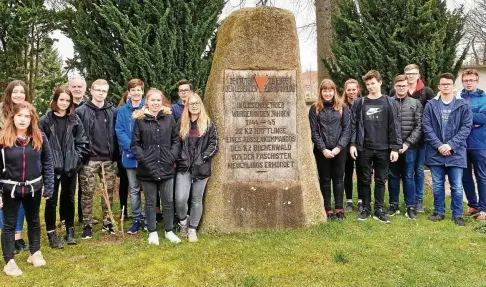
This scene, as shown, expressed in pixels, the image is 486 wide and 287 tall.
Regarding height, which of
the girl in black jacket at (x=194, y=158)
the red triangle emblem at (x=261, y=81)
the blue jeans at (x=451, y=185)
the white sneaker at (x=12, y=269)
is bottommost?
the white sneaker at (x=12, y=269)

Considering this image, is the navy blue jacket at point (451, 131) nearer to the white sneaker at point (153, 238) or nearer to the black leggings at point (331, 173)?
the black leggings at point (331, 173)

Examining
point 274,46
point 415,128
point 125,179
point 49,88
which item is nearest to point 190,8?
point 274,46

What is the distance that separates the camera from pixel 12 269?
432cm

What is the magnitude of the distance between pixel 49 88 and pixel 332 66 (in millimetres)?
8215

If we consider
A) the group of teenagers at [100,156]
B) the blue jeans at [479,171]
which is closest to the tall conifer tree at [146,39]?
the group of teenagers at [100,156]

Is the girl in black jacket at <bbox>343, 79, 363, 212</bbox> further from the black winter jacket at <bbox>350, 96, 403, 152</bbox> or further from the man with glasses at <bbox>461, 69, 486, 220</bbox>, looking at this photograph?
the man with glasses at <bbox>461, 69, 486, 220</bbox>

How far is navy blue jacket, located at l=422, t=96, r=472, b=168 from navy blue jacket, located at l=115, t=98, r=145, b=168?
155 inches

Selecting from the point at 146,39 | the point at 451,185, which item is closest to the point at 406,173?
the point at 451,185

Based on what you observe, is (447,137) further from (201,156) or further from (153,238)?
(153,238)

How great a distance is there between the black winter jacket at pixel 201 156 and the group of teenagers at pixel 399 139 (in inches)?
56.0

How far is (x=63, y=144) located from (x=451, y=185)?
5023 mm

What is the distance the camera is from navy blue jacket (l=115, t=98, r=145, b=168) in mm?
5387

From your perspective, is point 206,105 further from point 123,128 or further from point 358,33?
point 358,33

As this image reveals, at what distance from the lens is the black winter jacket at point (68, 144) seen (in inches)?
192
